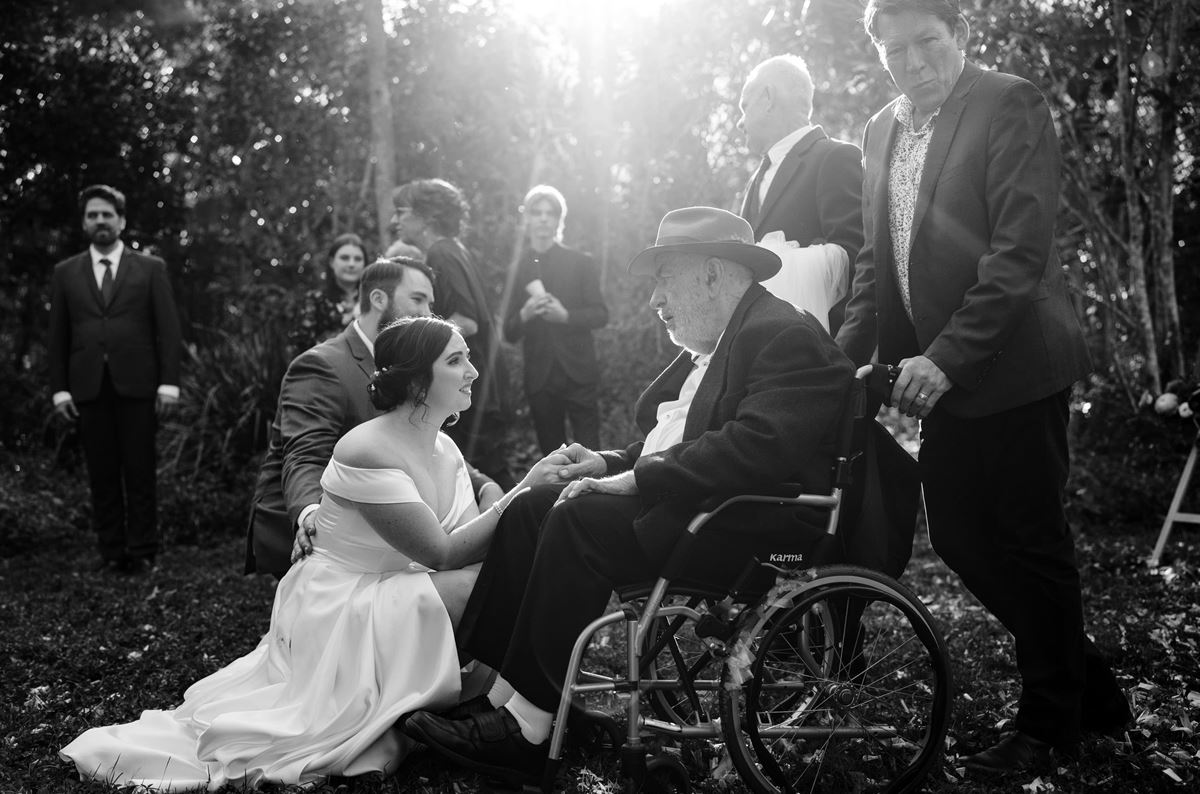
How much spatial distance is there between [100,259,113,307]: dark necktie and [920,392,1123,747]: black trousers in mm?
5370

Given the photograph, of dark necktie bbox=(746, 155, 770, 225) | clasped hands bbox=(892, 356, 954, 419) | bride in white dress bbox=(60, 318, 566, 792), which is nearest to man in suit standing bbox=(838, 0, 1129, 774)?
clasped hands bbox=(892, 356, 954, 419)

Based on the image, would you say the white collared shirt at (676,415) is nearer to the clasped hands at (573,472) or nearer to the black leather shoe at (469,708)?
the clasped hands at (573,472)

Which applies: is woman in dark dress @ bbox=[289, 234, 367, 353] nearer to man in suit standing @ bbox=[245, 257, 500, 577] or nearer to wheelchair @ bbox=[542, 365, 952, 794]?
man in suit standing @ bbox=[245, 257, 500, 577]

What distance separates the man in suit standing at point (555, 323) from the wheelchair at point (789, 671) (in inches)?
125

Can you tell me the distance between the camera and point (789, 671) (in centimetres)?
276

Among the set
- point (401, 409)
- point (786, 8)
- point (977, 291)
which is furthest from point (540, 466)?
point (786, 8)

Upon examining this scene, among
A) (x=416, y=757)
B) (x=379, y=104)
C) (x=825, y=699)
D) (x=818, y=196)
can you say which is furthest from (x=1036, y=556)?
(x=379, y=104)

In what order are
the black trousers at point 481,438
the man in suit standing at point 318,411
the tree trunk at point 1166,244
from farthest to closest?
the tree trunk at point 1166,244 < the black trousers at point 481,438 < the man in suit standing at point 318,411

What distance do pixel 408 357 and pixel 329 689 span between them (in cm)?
99

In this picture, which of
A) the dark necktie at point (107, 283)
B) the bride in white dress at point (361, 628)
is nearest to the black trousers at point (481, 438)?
the bride in white dress at point (361, 628)

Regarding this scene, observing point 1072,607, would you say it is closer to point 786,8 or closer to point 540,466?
point 540,466

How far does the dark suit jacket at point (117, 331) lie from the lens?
6.44 metres

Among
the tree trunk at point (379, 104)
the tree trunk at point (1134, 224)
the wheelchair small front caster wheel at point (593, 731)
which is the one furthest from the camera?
the tree trunk at point (379, 104)

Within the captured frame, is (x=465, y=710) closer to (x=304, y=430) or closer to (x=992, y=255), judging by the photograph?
(x=304, y=430)
